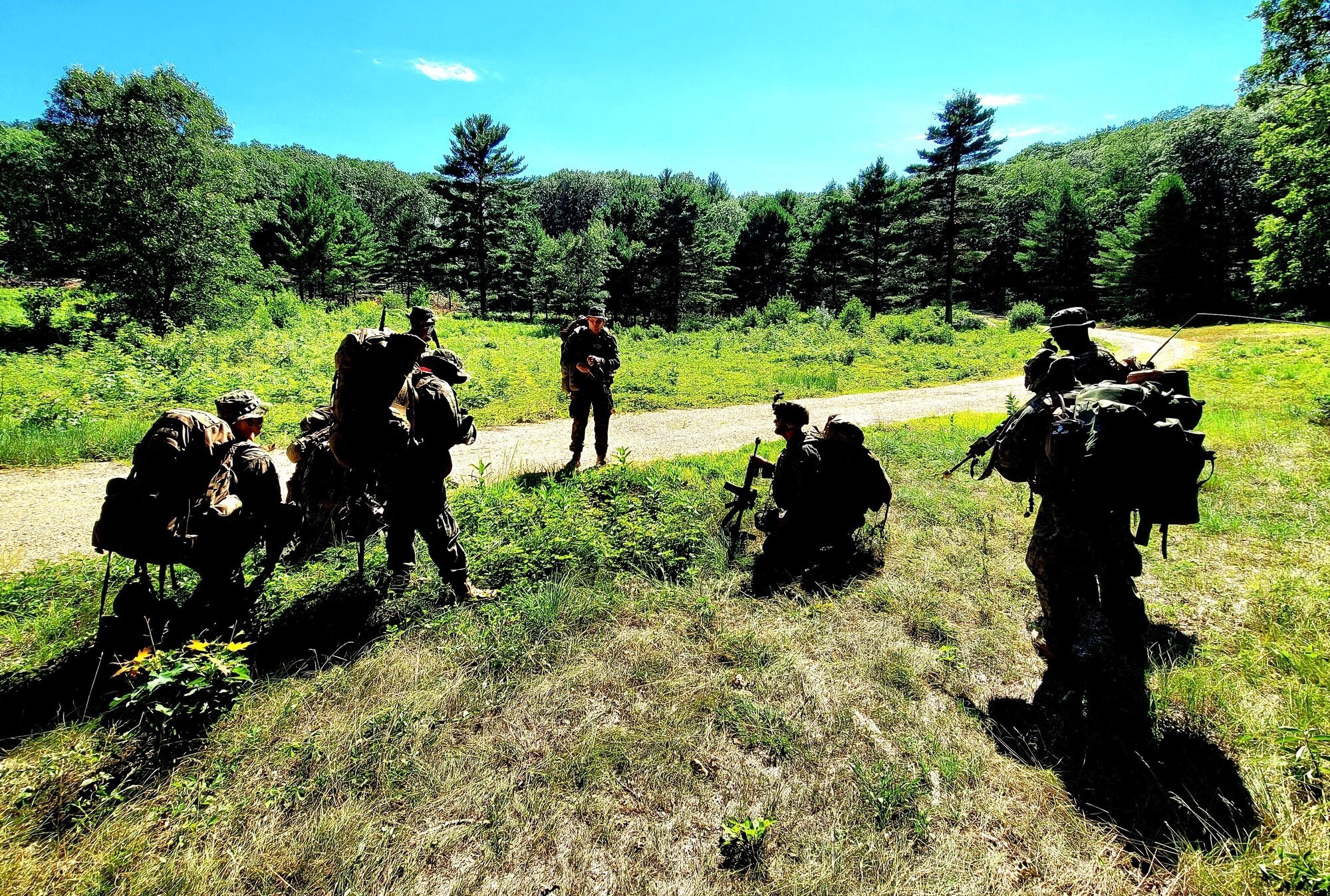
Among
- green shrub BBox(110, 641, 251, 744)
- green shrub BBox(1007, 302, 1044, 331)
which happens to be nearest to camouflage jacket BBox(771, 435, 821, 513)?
green shrub BBox(110, 641, 251, 744)

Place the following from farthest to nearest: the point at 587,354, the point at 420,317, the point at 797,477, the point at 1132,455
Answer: the point at 587,354 → the point at 797,477 → the point at 420,317 → the point at 1132,455

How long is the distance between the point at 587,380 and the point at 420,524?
4.13m

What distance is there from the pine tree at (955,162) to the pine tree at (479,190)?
2839cm

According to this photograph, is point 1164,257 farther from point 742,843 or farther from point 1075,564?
point 742,843

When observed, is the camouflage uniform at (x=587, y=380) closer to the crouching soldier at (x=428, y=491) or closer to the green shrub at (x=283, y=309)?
the crouching soldier at (x=428, y=491)

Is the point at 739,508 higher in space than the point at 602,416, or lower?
lower

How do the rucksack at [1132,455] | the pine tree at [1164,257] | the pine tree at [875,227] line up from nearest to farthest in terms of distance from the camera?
the rucksack at [1132,455] → the pine tree at [1164,257] → the pine tree at [875,227]

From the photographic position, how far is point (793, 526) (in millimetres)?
5469

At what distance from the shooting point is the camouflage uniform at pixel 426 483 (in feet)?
13.8

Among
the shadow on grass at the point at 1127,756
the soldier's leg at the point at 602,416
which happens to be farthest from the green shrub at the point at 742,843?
the soldier's leg at the point at 602,416

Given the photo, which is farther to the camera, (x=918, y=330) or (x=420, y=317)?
(x=918, y=330)

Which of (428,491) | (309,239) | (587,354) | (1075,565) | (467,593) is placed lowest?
(467,593)

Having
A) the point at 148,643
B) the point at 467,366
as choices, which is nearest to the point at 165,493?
the point at 148,643

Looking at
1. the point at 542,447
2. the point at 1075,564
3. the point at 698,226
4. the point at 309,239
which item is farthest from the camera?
the point at 309,239
